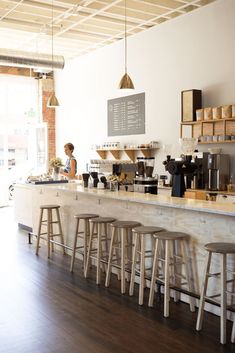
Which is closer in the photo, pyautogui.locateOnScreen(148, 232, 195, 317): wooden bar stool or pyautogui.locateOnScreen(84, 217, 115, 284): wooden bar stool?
pyautogui.locateOnScreen(148, 232, 195, 317): wooden bar stool

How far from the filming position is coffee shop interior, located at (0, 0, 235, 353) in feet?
11.0

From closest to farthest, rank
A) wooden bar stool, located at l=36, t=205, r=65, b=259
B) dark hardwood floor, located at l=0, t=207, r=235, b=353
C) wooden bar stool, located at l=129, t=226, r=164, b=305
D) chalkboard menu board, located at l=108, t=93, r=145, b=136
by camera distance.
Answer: dark hardwood floor, located at l=0, t=207, r=235, b=353, wooden bar stool, located at l=129, t=226, r=164, b=305, wooden bar stool, located at l=36, t=205, r=65, b=259, chalkboard menu board, located at l=108, t=93, r=145, b=136

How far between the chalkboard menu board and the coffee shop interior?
0.11 ft

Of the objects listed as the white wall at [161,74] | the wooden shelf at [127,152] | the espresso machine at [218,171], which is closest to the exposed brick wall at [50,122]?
the white wall at [161,74]

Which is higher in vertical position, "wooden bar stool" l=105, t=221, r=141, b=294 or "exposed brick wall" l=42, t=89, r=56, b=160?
"exposed brick wall" l=42, t=89, r=56, b=160

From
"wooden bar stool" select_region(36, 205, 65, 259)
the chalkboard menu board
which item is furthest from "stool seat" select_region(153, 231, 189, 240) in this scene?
the chalkboard menu board

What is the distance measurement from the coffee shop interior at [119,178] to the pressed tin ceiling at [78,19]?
0.03m

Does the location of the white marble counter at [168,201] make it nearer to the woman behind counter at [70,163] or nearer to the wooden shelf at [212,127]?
the woman behind counter at [70,163]

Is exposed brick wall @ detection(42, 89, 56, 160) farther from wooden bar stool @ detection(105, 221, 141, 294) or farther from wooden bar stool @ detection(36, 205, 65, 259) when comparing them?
wooden bar stool @ detection(105, 221, 141, 294)

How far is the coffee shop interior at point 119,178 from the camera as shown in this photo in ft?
11.0

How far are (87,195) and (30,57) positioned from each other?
4451 mm

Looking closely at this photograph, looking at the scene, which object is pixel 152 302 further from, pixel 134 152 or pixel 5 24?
pixel 5 24

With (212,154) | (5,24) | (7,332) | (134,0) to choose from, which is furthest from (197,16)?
(7,332)

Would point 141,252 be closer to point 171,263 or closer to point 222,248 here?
point 171,263
